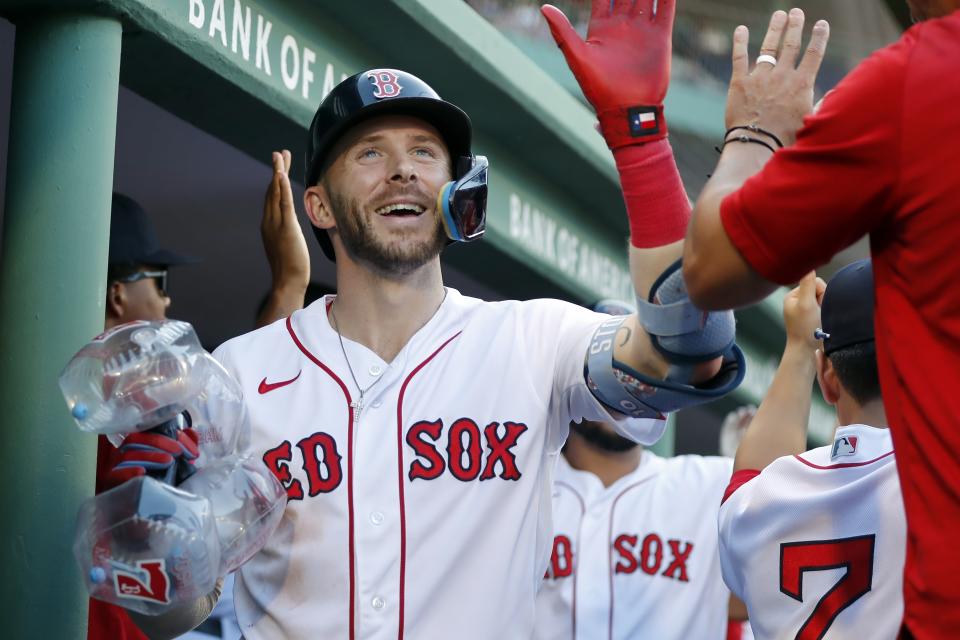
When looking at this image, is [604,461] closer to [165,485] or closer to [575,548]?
[575,548]

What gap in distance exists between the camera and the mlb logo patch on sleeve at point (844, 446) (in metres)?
2.33

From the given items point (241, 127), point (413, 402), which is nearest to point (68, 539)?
point (413, 402)

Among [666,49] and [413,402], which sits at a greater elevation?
[666,49]

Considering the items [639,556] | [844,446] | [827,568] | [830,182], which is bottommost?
[827,568]

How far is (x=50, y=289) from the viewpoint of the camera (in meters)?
2.79

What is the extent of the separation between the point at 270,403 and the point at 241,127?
1289mm

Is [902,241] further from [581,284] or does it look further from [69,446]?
[581,284]

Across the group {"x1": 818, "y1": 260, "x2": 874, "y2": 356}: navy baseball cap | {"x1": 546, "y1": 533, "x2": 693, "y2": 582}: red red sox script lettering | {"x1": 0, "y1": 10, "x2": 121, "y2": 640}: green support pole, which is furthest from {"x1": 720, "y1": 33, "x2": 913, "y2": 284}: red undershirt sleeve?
{"x1": 546, "y1": 533, "x2": 693, "y2": 582}: red red sox script lettering

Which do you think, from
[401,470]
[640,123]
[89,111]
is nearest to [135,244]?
[89,111]

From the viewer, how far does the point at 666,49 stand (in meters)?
2.04

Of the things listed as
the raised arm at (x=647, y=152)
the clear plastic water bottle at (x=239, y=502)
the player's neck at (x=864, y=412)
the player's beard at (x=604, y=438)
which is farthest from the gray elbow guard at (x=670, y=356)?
the player's beard at (x=604, y=438)

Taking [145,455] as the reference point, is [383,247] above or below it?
above

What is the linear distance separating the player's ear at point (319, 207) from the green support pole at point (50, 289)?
1.45 ft

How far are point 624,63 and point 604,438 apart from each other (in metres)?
2.86
